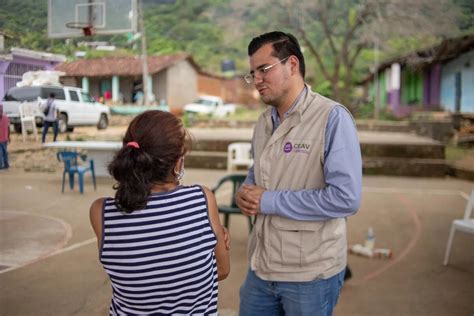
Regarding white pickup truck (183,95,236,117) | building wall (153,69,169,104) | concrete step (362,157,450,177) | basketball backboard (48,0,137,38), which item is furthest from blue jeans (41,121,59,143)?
concrete step (362,157,450,177)

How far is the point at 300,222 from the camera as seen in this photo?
182 centimetres

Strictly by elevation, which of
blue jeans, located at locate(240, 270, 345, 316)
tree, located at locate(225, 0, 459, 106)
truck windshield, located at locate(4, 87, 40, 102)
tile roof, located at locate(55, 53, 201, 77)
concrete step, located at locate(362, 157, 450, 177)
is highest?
tree, located at locate(225, 0, 459, 106)

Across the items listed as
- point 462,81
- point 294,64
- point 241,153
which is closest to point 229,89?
point 241,153

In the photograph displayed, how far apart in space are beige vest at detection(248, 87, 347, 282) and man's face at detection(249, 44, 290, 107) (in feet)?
0.30

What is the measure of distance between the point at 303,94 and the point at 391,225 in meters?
4.39

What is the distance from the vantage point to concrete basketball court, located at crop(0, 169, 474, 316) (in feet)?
11.3

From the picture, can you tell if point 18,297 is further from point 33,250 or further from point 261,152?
point 261,152

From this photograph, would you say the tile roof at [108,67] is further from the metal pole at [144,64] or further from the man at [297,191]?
the man at [297,191]

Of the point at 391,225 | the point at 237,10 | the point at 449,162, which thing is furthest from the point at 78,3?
the point at 237,10

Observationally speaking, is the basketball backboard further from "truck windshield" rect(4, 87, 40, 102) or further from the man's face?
the man's face

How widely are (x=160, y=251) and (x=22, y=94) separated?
Answer: 2223 millimetres

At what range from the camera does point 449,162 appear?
34.6 feet

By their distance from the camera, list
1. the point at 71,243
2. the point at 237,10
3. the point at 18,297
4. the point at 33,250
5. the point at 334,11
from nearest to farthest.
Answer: the point at 18,297 → the point at 33,250 → the point at 71,243 → the point at 237,10 → the point at 334,11

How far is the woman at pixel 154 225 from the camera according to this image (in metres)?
1.43
